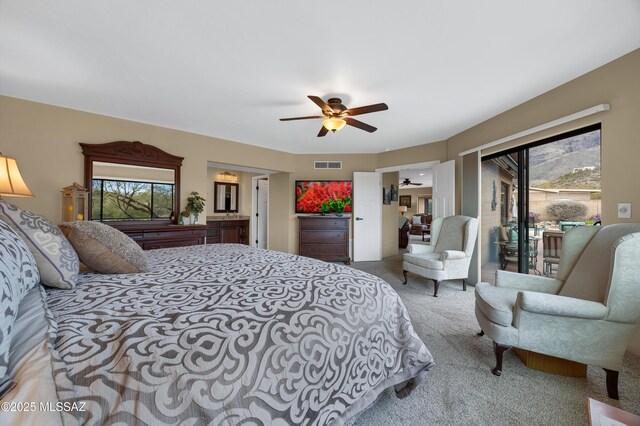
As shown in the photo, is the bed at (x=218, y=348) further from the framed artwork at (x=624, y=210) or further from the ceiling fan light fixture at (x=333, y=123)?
the framed artwork at (x=624, y=210)

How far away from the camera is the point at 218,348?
2.59 ft

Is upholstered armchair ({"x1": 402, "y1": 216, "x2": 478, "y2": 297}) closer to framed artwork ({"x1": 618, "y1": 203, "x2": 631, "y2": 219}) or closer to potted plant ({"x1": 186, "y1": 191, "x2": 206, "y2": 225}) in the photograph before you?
framed artwork ({"x1": 618, "y1": 203, "x2": 631, "y2": 219})

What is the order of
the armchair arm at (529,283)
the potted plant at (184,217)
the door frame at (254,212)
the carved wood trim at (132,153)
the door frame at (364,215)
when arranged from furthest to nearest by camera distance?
1. the door frame at (254,212)
2. the door frame at (364,215)
3. the potted plant at (184,217)
4. the carved wood trim at (132,153)
5. the armchair arm at (529,283)

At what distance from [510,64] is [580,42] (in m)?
0.43

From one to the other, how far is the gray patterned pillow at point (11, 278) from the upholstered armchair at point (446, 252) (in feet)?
11.6

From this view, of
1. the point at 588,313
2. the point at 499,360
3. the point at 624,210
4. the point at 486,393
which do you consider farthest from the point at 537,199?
the point at 486,393

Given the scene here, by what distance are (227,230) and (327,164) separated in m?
2.99

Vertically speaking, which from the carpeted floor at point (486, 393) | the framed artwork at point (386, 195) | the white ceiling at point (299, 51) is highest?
the white ceiling at point (299, 51)

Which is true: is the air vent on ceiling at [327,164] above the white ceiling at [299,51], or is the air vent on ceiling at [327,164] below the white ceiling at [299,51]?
below

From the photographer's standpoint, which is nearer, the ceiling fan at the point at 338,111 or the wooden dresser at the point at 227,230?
the ceiling fan at the point at 338,111

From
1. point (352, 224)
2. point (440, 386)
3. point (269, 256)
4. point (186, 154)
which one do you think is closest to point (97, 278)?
point (269, 256)

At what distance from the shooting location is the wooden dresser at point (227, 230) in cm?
594

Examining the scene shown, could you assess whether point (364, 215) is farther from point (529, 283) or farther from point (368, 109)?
point (529, 283)

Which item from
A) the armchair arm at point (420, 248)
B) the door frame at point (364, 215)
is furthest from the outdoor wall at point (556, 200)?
the door frame at point (364, 215)
